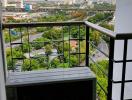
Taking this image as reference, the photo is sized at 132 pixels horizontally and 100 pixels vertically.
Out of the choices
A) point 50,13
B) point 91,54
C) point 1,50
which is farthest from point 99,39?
point 1,50

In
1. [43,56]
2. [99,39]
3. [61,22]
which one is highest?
[61,22]

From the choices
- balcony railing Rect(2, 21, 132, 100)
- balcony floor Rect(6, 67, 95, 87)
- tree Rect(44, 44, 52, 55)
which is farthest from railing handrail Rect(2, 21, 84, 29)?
balcony floor Rect(6, 67, 95, 87)

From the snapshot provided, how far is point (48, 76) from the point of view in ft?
7.70

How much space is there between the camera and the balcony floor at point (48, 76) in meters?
2.21

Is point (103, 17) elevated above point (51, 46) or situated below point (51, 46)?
above

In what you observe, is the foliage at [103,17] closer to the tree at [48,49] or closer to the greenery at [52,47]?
the greenery at [52,47]

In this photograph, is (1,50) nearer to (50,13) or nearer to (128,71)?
(50,13)

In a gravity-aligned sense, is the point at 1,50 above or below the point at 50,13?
below

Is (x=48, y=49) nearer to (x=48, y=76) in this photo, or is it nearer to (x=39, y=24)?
(x=39, y=24)

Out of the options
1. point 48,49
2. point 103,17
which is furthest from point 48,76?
point 103,17

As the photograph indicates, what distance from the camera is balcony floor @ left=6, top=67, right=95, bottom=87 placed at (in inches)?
87.0

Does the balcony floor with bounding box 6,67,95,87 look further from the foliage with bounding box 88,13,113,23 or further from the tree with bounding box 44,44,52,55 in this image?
the foliage with bounding box 88,13,113,23

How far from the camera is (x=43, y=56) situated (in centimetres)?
298

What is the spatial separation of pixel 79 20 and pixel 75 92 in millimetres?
1139
